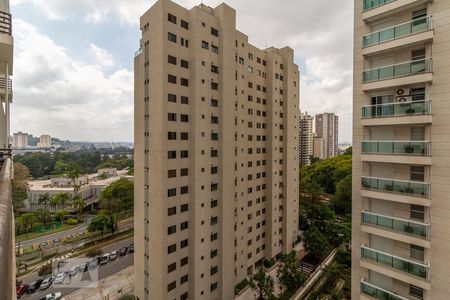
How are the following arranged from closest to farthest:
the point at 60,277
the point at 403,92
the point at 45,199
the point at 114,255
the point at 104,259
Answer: the point at 403,92 < the point at 60,277 < the point at 104,259 < the point at 114,255 < the point at 45,199

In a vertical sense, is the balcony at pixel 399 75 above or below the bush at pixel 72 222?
above

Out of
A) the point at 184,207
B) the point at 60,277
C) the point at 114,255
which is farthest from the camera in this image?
the point at 114,255

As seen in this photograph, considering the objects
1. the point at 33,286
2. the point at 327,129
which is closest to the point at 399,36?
the point at 33,286

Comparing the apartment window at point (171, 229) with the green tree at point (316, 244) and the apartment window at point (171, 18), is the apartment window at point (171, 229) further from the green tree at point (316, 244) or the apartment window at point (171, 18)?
the green tree at point (316, 244)

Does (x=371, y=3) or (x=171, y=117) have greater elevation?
(x=371, y=3)

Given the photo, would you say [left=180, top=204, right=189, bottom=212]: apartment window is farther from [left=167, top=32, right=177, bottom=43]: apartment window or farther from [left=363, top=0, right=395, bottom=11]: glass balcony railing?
[left=363, top=0, right=395, bottom=11]: glass balcony railing

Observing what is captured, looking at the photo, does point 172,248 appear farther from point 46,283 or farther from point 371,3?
point 371,3

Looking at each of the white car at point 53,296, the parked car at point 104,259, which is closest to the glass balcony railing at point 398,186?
the white car at point 53,296
